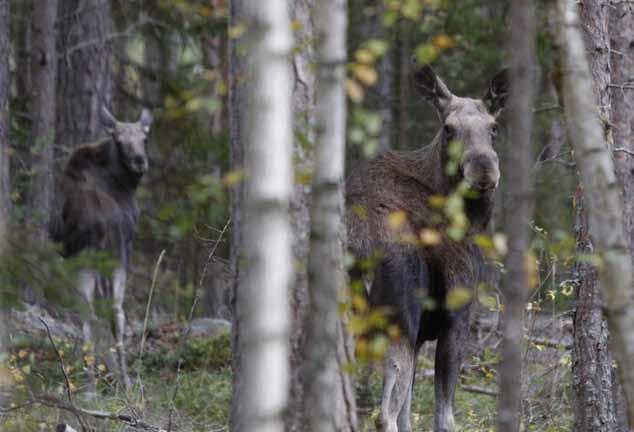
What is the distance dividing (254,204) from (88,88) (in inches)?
476

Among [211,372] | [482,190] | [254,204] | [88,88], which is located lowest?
[211,372]

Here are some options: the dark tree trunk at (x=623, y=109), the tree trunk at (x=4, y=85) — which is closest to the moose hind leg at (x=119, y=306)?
the tree trunk at (x=4, y=85)

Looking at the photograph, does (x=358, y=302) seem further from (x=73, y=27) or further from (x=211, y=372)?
(x=73, y=27)

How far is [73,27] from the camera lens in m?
13.9

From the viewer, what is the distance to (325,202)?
10.5 ft

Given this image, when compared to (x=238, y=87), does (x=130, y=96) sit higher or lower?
higher

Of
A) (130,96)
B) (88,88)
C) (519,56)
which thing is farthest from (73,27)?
(519,56)

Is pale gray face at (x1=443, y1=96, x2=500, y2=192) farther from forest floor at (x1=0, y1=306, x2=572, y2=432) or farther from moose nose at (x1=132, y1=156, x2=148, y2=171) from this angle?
moose nose at (x1=132, y1=156, x2=148, y2=171)

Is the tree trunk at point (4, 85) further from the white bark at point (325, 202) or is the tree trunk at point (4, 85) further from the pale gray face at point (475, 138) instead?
the white bark at point (325, 202)

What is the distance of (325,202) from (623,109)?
508 centimetres

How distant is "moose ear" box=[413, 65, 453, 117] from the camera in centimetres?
732

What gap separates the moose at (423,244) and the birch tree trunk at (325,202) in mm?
3218

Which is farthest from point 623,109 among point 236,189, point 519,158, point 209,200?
point 236,189

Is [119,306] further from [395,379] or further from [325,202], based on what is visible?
[325,202]
